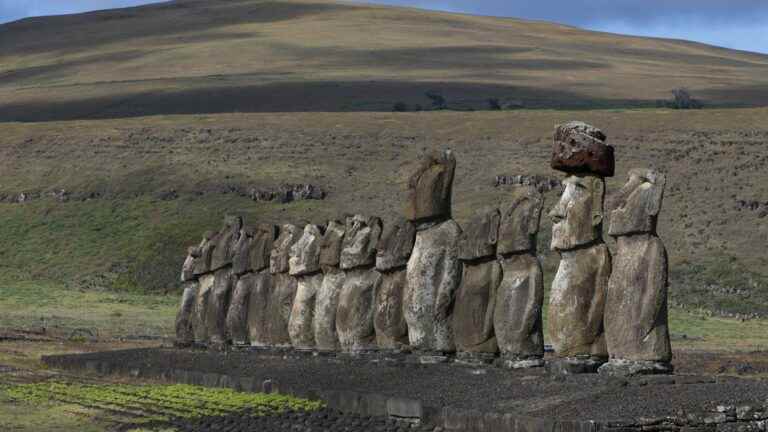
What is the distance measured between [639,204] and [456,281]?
5154 millimetres

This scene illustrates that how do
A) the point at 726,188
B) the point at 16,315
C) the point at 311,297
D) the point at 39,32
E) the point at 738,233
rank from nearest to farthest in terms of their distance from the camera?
the point at 311,297 → the point at 16,315 → the point at 738,233 → the point at 726,188 → the point at 39,32

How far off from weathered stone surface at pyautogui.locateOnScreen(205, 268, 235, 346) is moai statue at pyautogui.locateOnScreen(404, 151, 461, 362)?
755 cm

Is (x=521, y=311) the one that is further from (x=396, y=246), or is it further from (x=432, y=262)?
(x=396, y=246)

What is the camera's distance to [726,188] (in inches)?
2564

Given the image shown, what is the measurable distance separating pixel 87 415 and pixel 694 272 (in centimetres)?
3535

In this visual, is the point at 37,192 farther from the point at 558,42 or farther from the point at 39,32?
the point at 39,32

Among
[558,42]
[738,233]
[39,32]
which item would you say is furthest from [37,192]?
[39,32]

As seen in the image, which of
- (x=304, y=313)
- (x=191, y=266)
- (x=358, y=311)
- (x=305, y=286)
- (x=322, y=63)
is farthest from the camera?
(x=322, y=63)

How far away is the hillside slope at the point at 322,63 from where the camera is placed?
110 m

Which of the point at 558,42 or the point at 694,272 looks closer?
the point at 694,272

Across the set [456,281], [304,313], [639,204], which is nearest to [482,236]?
[456,281]

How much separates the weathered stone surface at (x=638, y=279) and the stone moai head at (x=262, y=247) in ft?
39.7

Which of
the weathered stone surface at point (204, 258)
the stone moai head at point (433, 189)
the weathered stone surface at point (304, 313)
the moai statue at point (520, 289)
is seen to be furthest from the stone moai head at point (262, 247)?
the moai statue at point (520, 289)

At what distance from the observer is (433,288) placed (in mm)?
25188
